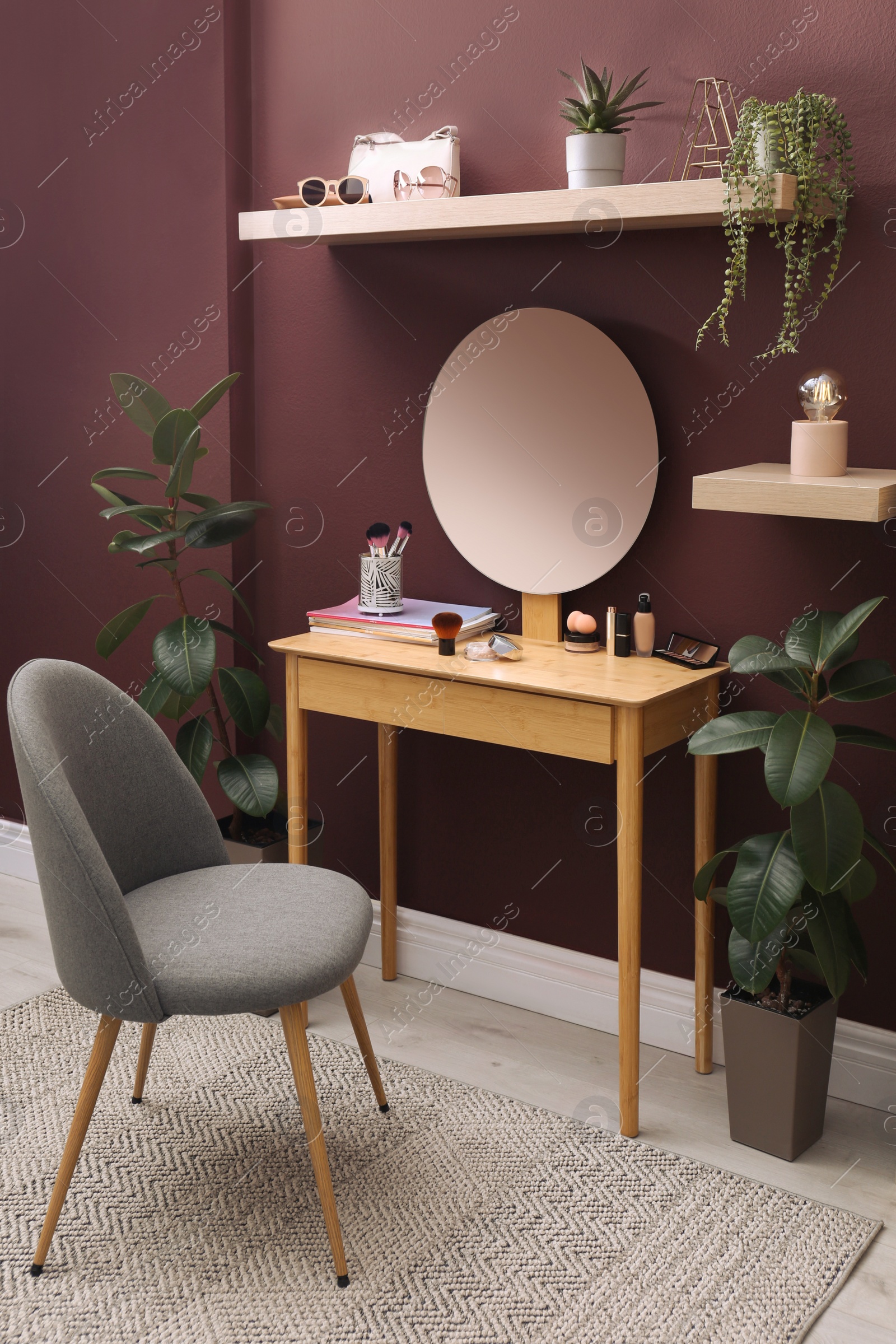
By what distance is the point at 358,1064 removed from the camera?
95.4 inches

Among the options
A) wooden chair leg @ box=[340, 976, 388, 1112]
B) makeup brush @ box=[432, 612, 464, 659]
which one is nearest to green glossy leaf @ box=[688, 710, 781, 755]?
makeup brush @ box=[432, 612, 464, 659]

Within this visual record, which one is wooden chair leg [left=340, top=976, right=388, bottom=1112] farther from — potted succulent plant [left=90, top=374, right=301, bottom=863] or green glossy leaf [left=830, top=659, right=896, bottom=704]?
green glossy leaf [left=830, top=659, right=896, bottom=704]

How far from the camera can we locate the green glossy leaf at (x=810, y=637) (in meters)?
1.95

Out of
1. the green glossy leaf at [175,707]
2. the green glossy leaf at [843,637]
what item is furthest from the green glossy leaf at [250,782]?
the green glossy leaf at [843,637]

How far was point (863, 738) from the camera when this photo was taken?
200 cm

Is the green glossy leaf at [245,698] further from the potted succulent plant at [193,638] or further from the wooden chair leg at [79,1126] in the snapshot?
the wooden chair leg at [79,1126]

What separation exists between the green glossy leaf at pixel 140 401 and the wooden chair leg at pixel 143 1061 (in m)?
1.19

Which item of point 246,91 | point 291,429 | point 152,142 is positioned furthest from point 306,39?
point 291,429

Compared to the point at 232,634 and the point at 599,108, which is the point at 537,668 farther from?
the point at 599,108

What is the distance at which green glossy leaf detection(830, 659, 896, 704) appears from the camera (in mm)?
1956

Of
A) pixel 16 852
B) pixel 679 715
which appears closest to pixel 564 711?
pixel 679 715

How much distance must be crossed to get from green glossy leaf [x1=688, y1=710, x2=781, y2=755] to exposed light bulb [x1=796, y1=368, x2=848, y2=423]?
0.51 meters

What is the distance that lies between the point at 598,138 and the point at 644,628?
88cm

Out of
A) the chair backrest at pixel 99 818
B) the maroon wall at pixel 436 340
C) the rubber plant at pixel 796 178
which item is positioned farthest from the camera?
the maroon wall at pixel 436 340
